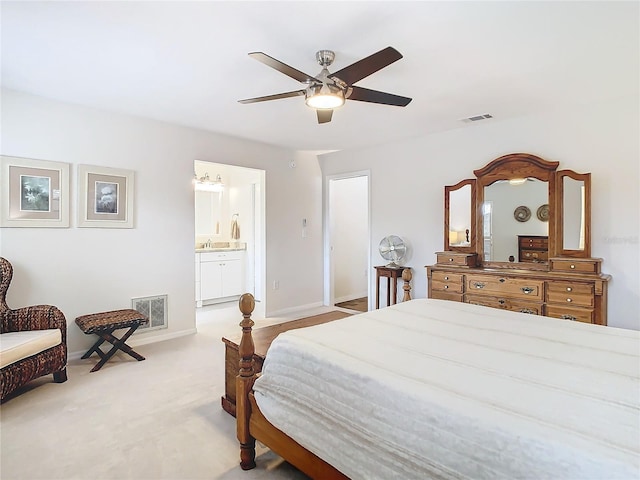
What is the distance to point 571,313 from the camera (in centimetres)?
312

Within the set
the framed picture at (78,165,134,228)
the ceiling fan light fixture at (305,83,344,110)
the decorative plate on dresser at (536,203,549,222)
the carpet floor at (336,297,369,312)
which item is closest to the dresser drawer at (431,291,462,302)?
the decorative plate on dresser at (536,203,549,222)

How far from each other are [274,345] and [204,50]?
6.14 feet

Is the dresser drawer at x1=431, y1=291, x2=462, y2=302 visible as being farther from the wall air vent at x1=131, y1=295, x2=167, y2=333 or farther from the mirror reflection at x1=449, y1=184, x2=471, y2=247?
the wall air vent at x1=131, y1=295, x2=167, y2=333

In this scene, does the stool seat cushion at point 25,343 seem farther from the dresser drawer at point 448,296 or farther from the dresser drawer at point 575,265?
the dresser drawer at point 575,265

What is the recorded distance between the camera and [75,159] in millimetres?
3314

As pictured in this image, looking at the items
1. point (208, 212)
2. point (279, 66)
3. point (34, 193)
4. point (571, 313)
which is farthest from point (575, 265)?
point (208, 212)

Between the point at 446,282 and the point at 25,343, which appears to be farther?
the point at 446,282

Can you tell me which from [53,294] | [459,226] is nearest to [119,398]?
[53,294]

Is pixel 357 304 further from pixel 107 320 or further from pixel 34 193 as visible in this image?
pixel 34 193

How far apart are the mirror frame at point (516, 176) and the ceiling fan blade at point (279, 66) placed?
2.53 meters

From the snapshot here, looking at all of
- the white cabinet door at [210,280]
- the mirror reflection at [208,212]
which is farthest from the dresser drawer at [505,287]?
the mirror reflection at [208,212]

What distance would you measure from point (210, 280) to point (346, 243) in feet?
7.84

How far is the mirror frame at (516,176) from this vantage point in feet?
11.4

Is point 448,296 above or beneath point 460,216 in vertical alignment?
beneath
